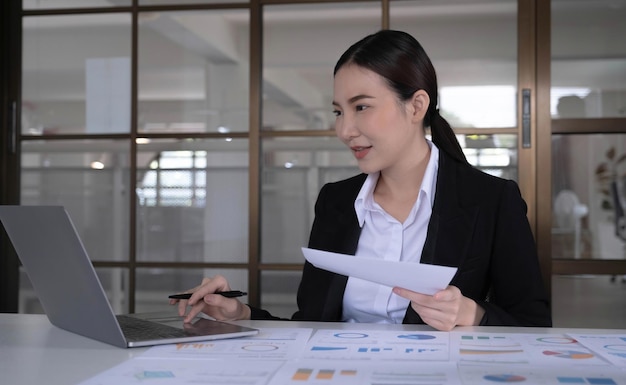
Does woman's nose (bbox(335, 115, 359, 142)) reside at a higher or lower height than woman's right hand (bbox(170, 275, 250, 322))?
higher

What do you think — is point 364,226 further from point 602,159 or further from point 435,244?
point 602,159

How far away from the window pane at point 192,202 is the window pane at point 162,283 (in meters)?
0.05

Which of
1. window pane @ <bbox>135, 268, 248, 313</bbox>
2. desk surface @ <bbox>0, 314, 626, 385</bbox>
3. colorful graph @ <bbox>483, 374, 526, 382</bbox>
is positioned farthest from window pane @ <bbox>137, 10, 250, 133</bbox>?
colorful graph @ <bbox>483, 374, 526, 382</bbox>

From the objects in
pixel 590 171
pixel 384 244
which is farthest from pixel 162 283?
pixel 590 171

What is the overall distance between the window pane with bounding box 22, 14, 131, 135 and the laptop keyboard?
1983 millimetres

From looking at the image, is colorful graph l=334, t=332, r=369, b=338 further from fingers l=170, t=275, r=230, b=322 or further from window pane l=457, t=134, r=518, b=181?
window pane l=457, t=134, r=518, b=181

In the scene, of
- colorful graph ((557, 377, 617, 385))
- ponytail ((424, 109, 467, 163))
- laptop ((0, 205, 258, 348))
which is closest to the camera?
colorful graph ((557, 377, 617, 385))

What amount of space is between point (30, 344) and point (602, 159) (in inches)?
94.8

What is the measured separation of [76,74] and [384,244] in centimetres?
201

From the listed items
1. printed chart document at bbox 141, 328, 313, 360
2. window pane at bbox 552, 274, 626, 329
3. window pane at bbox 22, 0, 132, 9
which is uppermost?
window pane at bbox 22, 0, 132, 9

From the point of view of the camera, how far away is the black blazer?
1.79m

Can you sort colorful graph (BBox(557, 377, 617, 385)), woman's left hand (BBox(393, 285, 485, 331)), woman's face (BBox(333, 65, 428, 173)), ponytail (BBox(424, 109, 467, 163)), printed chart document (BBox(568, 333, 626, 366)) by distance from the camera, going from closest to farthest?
1. colorful graph (BBox(557, 377, 617, 385))
2. printed chart document (BBox(568, 333, 626, 366))
3. woman's left hand (BBox(393, 285, 485, 331))
4. woman's face (BBox(333, 65, 428, 173))
5. ponytail (BBox(424, 109, 467, 163))

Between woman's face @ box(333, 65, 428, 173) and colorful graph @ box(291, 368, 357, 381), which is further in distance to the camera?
woman's face @ box(333, 65, 428, 173)

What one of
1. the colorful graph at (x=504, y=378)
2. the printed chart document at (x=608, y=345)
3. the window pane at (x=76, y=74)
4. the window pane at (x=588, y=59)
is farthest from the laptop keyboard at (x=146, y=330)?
the window pane at (x=588, y=59)
